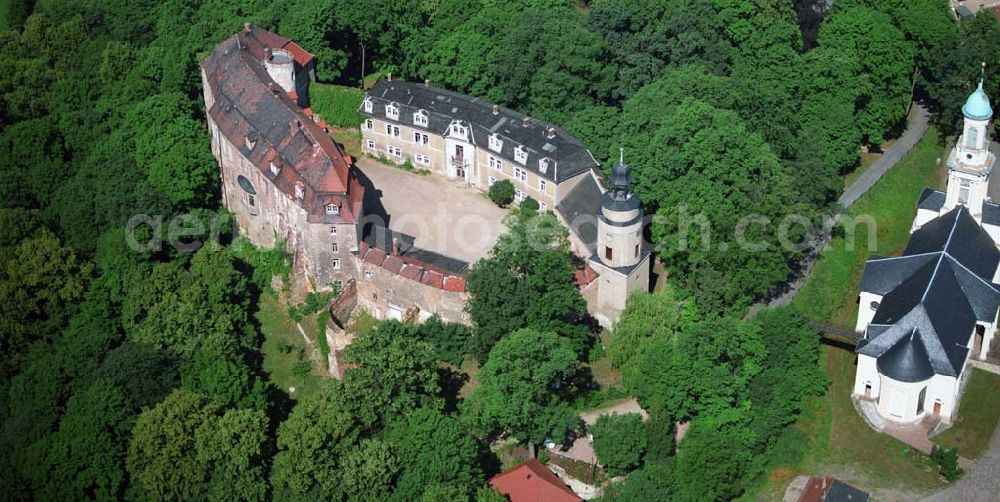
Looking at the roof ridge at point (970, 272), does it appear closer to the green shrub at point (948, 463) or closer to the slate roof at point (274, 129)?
the green shrub at point (948, 463)

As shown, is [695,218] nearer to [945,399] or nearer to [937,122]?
[945,399]

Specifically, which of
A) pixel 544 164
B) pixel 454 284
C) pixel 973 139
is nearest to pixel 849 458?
pixel 973 139

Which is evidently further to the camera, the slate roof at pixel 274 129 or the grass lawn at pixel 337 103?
the grass lawn at pixel 337 103

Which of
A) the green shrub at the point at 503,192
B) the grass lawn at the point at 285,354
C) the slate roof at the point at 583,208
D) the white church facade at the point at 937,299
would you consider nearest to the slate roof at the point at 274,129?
the grass lawn at the point at 285,354

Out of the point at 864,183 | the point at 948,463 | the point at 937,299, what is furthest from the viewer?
the point at 864,183

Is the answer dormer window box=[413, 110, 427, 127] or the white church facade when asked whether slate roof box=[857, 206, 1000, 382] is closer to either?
the white church facade

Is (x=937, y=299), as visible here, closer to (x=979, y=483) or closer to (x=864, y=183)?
(x=979, y=483)

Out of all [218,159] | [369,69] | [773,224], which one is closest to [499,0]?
[369,69]
